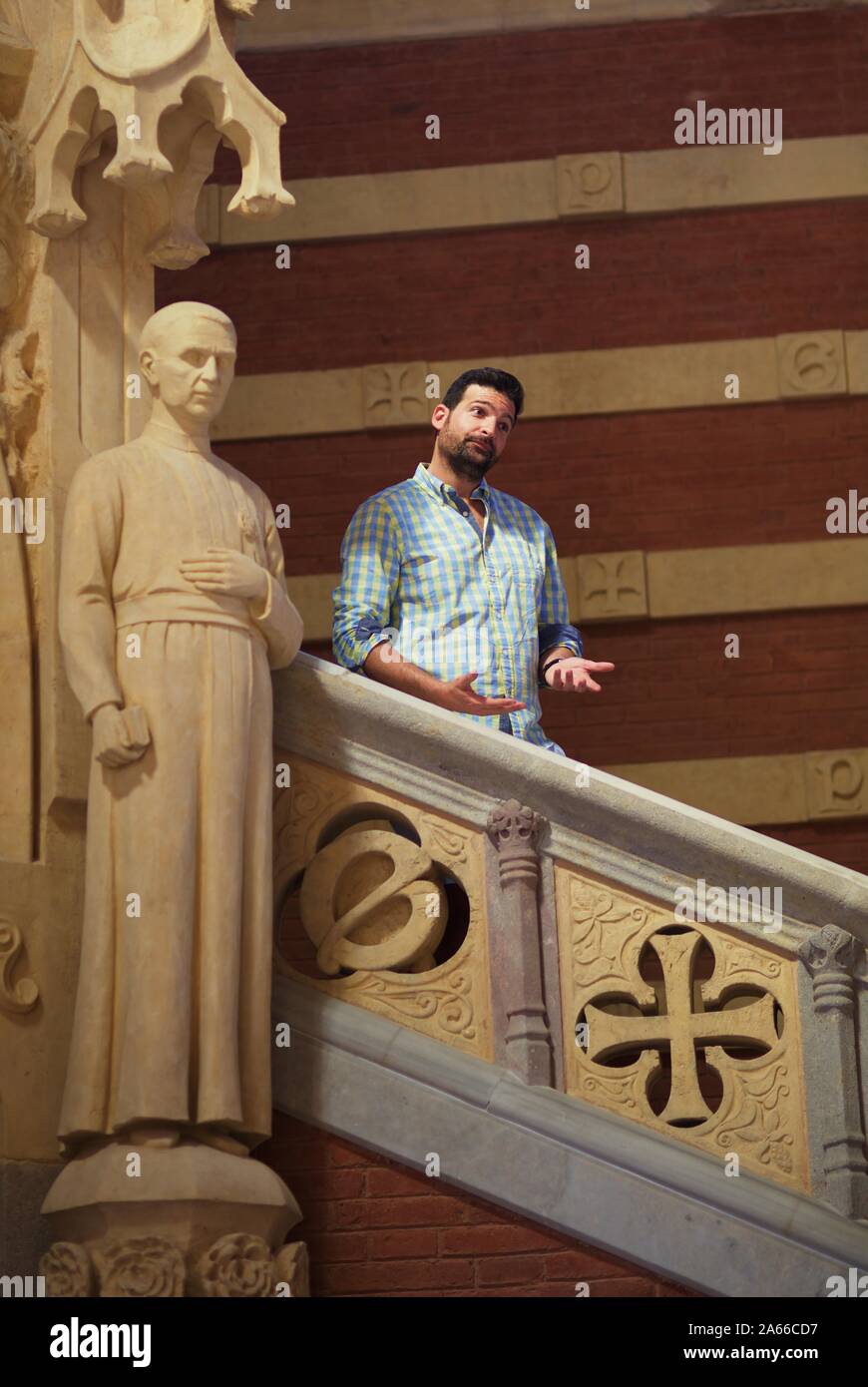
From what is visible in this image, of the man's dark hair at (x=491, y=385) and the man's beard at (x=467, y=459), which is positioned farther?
the man's dark hair at (x=491, y=385)

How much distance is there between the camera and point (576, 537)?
9961 millimetres

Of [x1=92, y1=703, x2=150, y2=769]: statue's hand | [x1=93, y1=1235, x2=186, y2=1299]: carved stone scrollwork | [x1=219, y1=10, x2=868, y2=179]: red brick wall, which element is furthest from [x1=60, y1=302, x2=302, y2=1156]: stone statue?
[x1=219, y1=10, x2=868, y2=179]: red brick wall

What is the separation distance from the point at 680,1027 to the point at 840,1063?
377mm

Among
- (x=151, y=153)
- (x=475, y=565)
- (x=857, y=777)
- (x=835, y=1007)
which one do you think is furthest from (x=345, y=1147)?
(x=857, y=777)

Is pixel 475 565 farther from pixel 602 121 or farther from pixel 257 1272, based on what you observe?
pixel 602 121

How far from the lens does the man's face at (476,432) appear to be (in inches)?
263

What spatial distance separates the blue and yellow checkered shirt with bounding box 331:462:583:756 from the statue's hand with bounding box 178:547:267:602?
2.20 ft

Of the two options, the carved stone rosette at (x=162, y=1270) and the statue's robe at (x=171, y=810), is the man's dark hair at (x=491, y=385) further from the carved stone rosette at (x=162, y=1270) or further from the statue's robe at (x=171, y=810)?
the carved stone rosette at (x=162, y=1270)

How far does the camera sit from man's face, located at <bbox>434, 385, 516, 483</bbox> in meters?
6.69

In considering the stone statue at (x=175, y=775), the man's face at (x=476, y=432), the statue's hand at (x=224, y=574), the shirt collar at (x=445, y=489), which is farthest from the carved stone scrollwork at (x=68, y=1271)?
the man's face at (x=476, y=432)

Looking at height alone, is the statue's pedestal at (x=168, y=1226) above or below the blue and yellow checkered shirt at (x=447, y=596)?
below

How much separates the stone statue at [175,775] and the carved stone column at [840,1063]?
129 centimetres

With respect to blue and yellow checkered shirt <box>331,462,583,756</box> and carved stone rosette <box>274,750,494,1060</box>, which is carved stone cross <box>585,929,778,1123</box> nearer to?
carved stone rosette <box>274,750,494,1060</box>

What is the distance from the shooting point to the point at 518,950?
18.6 feet
